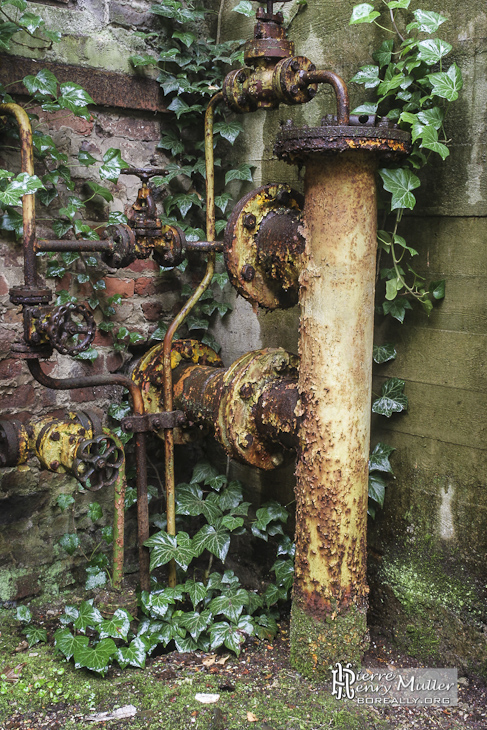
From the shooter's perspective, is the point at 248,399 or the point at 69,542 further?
the point at 69,542

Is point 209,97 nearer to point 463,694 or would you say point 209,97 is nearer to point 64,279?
point 64,279

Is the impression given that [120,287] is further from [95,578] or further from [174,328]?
[95,578]

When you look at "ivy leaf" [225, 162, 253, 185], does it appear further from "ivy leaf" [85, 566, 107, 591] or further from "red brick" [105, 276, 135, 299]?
"ivy leaf" [85, 566, 107, 591]

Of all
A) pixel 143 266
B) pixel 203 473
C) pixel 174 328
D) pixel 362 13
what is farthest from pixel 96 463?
pixel 362 13

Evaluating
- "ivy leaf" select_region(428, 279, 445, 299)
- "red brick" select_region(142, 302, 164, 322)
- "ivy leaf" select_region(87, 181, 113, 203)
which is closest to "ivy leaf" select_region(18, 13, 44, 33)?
"ivy leaf" select_region(87, 181, 113, 203)

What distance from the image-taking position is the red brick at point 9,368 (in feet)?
7.62

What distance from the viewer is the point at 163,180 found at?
247 cm

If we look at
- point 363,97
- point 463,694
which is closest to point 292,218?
point 363,97

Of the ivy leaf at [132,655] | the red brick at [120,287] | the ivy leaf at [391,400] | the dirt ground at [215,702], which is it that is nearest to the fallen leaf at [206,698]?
the dirt ground at [215,702]

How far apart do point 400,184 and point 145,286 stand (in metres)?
1.20

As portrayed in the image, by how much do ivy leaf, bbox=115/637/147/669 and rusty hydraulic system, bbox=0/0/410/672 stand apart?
408 mm

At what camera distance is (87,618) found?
215cm

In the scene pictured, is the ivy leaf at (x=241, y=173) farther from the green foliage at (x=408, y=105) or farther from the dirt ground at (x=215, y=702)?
the dirt ground at (x=215, y=702)

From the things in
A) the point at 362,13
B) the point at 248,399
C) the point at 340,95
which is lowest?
the point at 248,399
